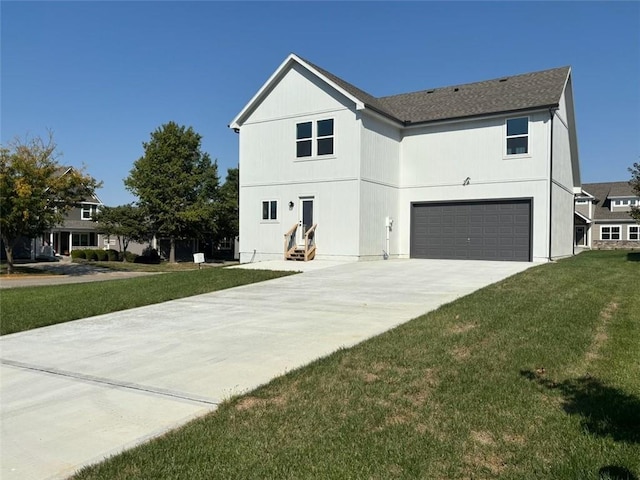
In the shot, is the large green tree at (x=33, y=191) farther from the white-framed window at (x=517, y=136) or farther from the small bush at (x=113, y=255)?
the white-framed window at (x=517, y=136)

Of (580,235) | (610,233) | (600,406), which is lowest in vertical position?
(600,406)

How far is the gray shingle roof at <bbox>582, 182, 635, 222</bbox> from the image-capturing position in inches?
1833

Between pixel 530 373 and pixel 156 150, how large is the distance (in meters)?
39.8

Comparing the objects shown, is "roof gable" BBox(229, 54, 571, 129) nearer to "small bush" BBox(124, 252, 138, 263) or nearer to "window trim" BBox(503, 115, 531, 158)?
"window trim" BBox(503, 115, 531, 158)

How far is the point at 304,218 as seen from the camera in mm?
20875

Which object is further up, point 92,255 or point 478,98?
point 478,98

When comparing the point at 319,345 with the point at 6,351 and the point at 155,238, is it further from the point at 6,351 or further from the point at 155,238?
the point at 155,238

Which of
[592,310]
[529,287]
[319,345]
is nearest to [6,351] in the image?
[319,345]

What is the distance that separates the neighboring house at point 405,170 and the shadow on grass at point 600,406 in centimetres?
1448

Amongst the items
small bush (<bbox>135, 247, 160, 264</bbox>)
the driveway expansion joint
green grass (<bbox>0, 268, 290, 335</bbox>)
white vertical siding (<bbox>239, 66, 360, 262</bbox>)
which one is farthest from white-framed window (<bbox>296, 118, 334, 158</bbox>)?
small bush (<bbox>135, 247, 160, 264</bbox>)

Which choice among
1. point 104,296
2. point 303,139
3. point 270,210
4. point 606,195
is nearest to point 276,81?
point 303,139

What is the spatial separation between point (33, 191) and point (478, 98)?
21552mm

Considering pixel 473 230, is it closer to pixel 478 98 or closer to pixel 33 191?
pixel 478 98

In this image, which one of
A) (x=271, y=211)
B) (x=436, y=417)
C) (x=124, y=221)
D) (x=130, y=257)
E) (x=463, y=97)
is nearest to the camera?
(x=436, y=417)
